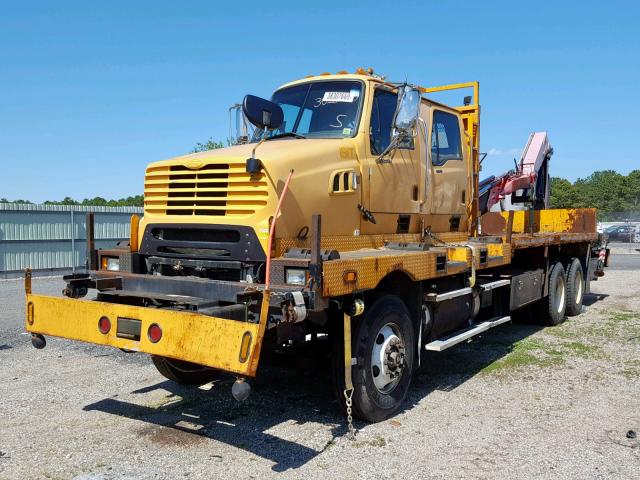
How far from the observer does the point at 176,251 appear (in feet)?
17.7

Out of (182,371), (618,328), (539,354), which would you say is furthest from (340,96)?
(618,328)

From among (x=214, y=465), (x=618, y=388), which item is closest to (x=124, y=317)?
(x=214, y=465)

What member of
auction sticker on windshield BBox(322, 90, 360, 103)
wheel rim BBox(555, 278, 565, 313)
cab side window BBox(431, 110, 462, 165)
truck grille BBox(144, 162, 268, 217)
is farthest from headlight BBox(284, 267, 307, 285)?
wheel rim BBox(555, 278, 565, 313)

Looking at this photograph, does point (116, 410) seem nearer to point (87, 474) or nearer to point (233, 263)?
point (87, 474)

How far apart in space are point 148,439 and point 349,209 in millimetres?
2564

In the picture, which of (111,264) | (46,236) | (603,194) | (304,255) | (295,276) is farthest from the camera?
(603,194)

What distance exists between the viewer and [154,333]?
4414 mm

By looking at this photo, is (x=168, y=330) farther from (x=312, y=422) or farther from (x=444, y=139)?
(x=444, y=139)

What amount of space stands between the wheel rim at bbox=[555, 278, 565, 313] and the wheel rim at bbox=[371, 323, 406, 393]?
224 inches

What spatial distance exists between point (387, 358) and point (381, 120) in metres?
2.29

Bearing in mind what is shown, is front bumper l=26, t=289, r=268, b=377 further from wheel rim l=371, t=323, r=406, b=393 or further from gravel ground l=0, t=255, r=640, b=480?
wheel rim l=371, t=323, r=406, b=393

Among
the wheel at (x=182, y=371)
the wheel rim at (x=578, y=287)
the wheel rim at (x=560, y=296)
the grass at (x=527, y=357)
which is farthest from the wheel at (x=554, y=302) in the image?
the wheel at (x=182, y=371)

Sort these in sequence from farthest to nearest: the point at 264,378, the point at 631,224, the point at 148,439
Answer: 1. the point at 631,224
2. the point at 264,378
3. the point at 148,439

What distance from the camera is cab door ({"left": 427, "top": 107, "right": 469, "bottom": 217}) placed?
684cm
